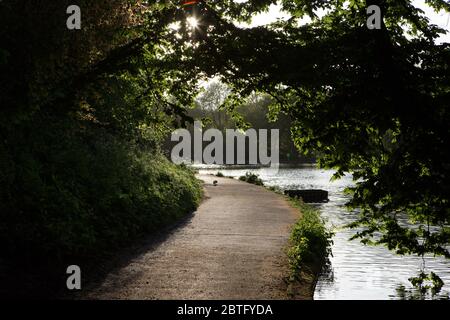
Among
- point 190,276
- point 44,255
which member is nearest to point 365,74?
point 190,276

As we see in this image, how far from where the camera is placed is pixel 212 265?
10242mm

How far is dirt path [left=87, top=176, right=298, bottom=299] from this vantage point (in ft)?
27.1

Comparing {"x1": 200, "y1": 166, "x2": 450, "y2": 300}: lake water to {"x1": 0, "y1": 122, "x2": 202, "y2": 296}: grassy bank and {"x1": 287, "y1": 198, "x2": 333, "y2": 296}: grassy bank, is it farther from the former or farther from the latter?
{"x1": 0, "y1": 122, "x2": 202, "y2": 296}: grassy bank

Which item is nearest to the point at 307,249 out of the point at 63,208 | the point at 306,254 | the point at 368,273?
the point at 306,254

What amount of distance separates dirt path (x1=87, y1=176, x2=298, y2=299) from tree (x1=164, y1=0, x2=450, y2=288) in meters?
2.45

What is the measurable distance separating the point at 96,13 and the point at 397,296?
785 cm

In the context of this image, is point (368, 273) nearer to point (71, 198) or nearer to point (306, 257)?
point (306, 257)

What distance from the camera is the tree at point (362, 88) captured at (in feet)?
21.4

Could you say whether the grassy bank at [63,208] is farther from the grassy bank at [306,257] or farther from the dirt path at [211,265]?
the grassy bank at [306,257]

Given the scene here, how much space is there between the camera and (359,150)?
7.04 meters

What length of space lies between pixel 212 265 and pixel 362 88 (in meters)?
5.20

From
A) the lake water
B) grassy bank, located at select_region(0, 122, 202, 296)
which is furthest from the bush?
the lake water

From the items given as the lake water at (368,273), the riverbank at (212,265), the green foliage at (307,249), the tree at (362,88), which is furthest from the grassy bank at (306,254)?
the tree at (362,88)

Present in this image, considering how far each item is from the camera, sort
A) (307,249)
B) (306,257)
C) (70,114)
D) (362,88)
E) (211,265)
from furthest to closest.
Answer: (307,249) → (306,257) → (211,265) → (70,114) → (362,88)
